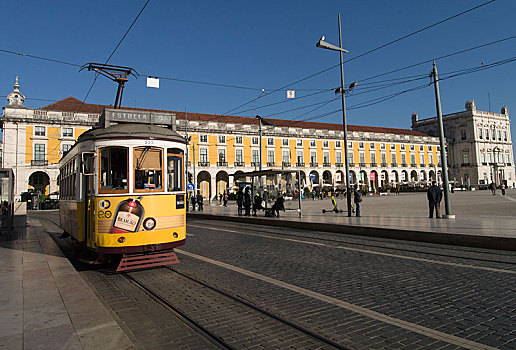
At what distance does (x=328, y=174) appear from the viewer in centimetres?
7075

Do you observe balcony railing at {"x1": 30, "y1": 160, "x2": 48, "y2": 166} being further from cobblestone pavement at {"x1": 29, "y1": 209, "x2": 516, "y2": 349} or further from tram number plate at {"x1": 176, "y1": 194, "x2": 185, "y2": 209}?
tram number plate at {"x1": 176, "y1": 194, "x2": 185, "y2": 209}

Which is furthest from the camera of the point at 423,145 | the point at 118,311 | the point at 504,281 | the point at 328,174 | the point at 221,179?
the point at 423,145

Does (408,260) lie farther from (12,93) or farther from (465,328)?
(12,93)

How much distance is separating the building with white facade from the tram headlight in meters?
89.6

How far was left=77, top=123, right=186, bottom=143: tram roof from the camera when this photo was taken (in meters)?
7.22

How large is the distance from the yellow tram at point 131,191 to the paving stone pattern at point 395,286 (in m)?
1.10

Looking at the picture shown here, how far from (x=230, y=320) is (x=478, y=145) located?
98581mm

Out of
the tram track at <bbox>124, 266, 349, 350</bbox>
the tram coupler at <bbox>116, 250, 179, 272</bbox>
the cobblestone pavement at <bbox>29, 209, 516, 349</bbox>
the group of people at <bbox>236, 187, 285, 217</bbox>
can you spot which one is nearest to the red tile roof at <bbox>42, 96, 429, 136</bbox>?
the group of people at <bbox>236, 187, 285, 217</bbox>

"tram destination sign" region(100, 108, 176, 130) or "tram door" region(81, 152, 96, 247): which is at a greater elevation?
"tram destination sign" region(100, 108, 176, 130)

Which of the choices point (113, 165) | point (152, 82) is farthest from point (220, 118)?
point (113, 165)

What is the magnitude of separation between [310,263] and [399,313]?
3322 millimetres

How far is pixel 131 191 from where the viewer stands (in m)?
7.05

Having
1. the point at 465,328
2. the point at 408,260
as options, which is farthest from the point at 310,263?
the point at 465,328

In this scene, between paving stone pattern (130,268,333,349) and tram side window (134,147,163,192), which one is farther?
tram side window (134,147,163,192)
